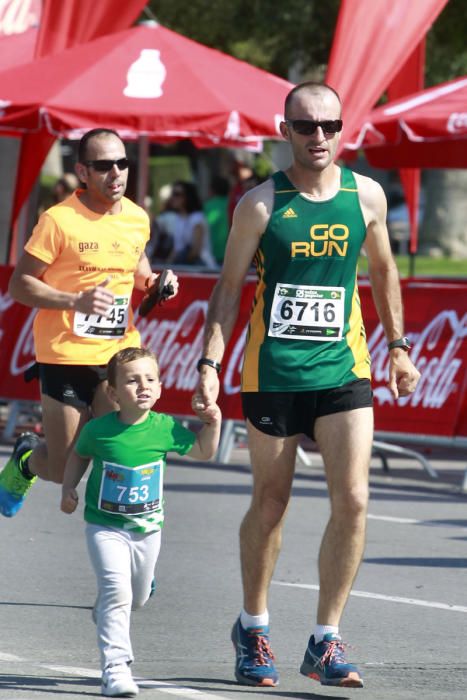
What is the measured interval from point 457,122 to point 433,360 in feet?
7.61

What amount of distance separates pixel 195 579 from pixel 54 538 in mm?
1368

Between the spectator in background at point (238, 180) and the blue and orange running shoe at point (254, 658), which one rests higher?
the spectator in background at point (238, 180)

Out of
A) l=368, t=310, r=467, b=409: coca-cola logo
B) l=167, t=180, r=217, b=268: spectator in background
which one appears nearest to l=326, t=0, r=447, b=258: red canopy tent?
l=368, t=310, r=467, b=409: coca-cola logo

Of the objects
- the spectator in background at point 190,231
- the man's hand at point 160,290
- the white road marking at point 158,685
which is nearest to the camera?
the white road marking at point 158,685

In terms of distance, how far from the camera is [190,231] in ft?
63.7

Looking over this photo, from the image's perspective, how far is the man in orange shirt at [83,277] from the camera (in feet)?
24.0

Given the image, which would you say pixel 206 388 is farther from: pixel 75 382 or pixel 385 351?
pixel 385 351

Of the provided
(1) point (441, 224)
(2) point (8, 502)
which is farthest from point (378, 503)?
(1) point (441, 224)

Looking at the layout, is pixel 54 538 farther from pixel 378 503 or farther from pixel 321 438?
pixel 321 438

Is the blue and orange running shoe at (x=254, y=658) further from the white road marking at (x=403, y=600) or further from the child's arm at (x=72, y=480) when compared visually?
the white road marking at (x=403, y=600)

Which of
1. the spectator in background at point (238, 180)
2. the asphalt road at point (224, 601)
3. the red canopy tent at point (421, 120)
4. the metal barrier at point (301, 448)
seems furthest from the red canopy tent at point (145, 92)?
the asphalt road at point (224, 601)

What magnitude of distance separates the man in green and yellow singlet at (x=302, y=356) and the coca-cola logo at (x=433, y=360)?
19.5 ft

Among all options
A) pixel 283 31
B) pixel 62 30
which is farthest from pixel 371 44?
pixel 283 31

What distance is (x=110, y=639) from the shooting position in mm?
5527
